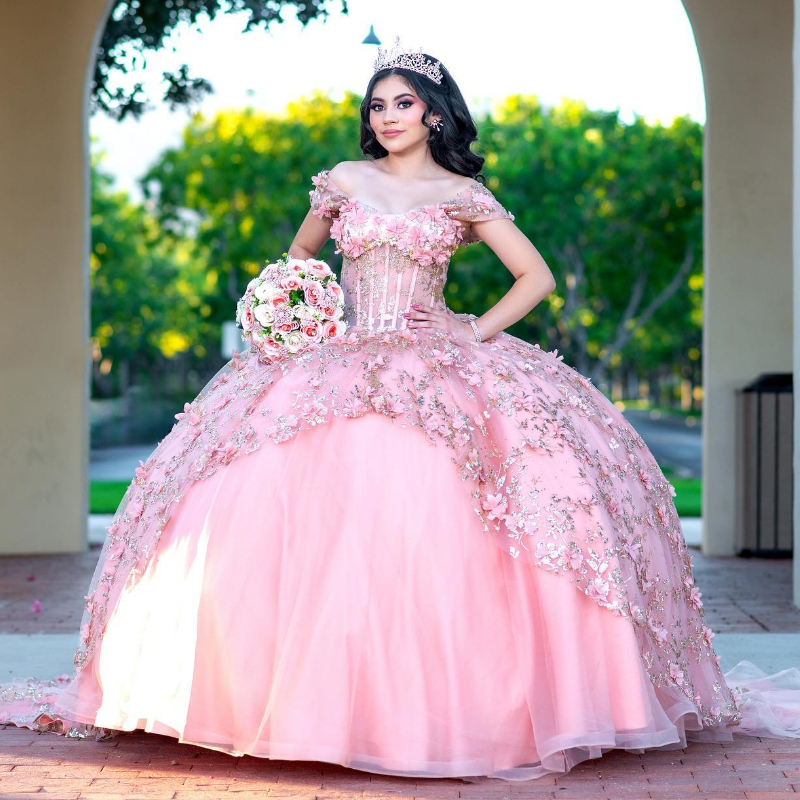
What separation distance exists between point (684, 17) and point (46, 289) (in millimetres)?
4746

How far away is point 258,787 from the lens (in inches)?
125

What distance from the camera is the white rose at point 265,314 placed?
12.2 ft

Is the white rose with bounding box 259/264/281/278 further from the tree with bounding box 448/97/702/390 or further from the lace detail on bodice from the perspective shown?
the tree with bounding box 448/97/702/390

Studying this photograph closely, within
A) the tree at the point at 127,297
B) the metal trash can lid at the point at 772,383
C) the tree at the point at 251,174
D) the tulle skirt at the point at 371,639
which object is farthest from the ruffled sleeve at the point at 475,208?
the tree at the point at 127,297

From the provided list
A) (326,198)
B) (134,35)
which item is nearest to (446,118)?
(326,198)

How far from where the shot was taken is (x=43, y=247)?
8.46 meters

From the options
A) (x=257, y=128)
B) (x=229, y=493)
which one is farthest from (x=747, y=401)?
(x=257, y=128)

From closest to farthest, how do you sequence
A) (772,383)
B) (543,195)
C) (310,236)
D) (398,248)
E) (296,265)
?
(296,265) < (398,248) < (310,236) < (772,383) < (543,195)

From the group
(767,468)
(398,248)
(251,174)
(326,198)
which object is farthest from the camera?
(251,174)

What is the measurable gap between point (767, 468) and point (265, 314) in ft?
18.6

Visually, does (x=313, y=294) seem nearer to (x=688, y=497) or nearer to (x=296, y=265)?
(x=296, y=265)

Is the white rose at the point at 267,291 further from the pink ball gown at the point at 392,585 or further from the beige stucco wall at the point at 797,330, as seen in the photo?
the beige stucco wall at the point at 797,330

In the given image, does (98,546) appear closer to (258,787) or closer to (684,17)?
(684,17)

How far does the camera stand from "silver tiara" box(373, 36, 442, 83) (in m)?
4.06
